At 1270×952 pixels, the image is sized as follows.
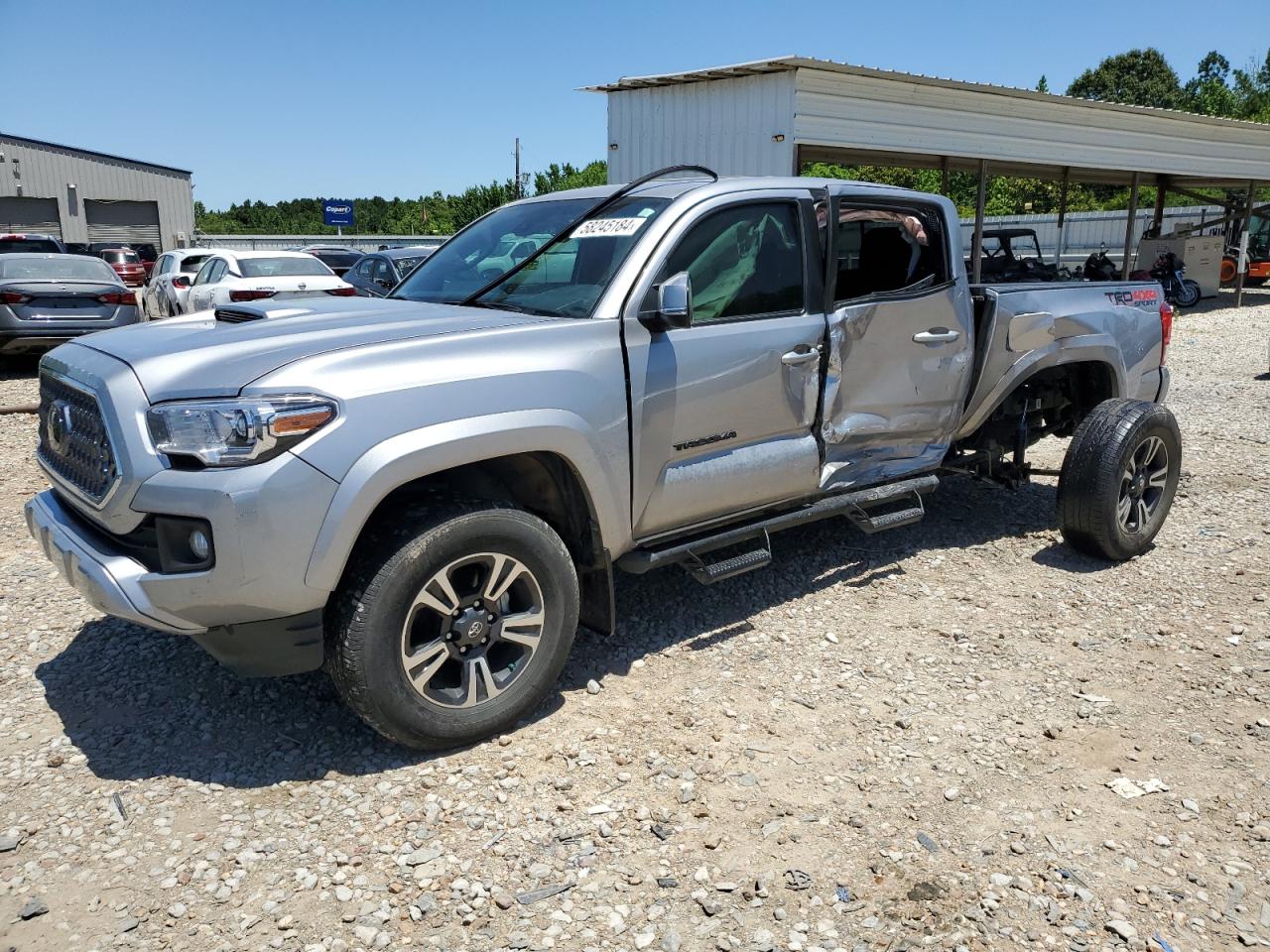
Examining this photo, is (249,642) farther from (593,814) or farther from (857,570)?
(857,570)

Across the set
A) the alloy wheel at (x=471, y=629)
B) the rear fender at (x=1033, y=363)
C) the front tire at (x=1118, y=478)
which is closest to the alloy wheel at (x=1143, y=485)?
the front tire at (x=1118, y=478)

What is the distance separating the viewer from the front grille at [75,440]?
3.14 metres

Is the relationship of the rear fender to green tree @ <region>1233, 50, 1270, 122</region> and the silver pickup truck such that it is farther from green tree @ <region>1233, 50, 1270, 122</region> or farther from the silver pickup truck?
green tree @ <region>1233, 50, 1270, 122</region>

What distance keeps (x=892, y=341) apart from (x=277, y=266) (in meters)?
12.2

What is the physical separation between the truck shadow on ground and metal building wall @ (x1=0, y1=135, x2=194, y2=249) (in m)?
42.0

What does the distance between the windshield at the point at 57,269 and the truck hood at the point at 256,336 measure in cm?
945

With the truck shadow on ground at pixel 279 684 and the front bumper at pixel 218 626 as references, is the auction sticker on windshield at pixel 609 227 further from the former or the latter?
the front bumper at pixel 218 626

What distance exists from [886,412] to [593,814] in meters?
2.53

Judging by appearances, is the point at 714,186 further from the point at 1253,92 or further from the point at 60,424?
the point at 1253,92

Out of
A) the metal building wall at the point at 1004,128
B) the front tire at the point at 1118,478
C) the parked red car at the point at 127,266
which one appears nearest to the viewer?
the front tire at the point at 1118,478

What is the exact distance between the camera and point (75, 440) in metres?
3.37

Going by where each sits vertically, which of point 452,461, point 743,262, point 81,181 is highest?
point 81,181

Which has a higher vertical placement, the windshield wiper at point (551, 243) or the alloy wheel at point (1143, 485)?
the windshield wiper at point (551, 243)

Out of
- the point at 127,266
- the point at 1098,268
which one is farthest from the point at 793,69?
the point at 127,266
